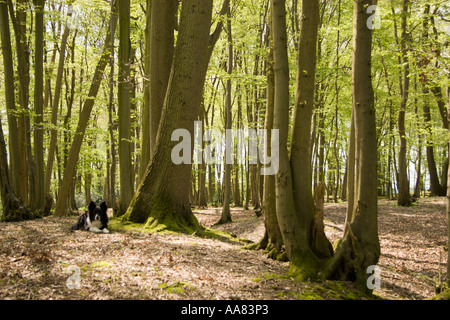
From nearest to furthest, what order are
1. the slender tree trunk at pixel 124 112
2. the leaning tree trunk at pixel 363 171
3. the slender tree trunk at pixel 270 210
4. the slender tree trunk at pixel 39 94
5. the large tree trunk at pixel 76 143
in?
the leaning tree trunk at pixel 363 171
the slender tree trunk at pixel 270 210
the slender tree trunk at pixel 124 112
the slender tree trunk at pixel 39 94
the large tree trunk at pixel 76 143

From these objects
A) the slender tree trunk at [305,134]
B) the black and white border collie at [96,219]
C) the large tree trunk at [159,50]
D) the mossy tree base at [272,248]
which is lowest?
the mossy tree base at [272,248]

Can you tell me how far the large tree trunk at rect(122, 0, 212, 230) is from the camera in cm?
719

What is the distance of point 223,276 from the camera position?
4.46m

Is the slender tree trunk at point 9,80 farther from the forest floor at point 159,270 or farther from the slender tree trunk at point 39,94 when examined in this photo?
the forest floor at point 159,270

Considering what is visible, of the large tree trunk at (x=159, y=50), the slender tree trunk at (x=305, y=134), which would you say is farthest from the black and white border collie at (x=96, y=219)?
the slender tree trunk at (x=305, y=134)

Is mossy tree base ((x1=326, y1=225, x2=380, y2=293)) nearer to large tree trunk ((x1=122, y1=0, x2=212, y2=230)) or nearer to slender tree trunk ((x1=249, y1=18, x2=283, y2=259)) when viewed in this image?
slender tree trunk ((x1=249, y1=18, x2=283, y2=259))

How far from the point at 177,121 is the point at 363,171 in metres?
4.12

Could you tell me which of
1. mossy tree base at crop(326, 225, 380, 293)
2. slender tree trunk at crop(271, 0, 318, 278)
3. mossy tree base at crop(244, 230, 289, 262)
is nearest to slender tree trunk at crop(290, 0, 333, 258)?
slender tree trunk at crop(271, 0, 318, 278)

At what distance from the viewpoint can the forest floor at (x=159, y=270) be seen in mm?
3537

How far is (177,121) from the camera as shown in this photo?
7219 millimetres

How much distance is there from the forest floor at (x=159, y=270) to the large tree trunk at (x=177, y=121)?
0.78 meters

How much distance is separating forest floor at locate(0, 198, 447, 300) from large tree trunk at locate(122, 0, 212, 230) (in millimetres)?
782

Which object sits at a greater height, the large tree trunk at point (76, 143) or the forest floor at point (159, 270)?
the large tree trunk at point (76, 143)
